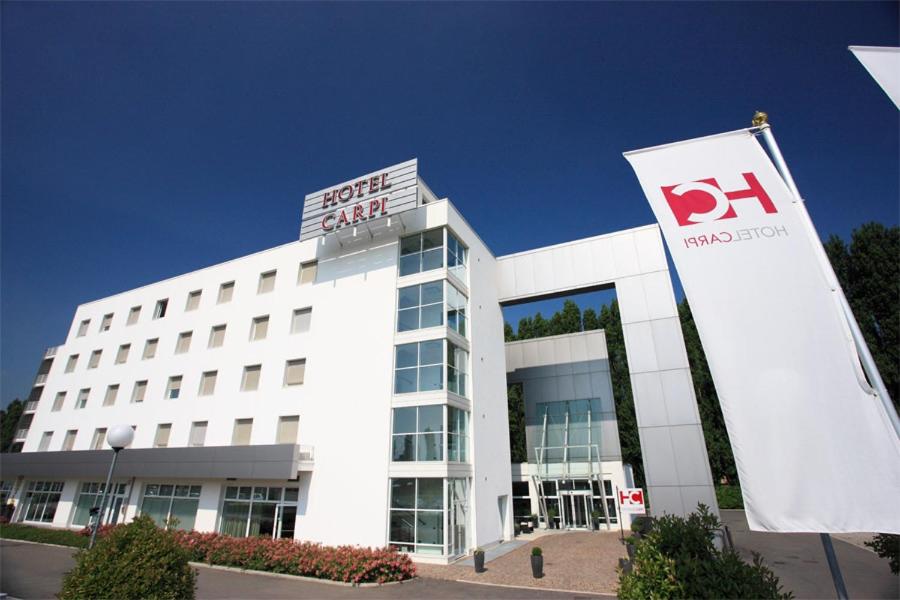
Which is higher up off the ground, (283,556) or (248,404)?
(248,404)

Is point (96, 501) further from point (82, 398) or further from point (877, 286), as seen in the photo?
point (877, 286)

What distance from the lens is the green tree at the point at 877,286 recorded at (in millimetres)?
29062

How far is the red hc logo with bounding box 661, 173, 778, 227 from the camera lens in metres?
6.21

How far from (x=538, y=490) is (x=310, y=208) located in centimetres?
2087

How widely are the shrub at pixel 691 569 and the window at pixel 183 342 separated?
86.0 ft

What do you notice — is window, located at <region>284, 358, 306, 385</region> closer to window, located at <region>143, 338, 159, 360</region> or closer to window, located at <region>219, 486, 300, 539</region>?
window, located at <region>219, 486, 300, 539</region>

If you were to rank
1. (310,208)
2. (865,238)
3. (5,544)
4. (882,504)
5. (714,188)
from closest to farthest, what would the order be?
(882,504), (714,188), (5,544), (310,208), (865,238)

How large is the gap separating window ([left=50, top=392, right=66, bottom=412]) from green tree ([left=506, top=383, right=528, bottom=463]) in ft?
106

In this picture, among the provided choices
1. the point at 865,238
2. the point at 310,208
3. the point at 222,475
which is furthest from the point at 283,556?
the point at 865,238

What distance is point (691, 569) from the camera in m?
5.28

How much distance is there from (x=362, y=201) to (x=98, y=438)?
73.1ft

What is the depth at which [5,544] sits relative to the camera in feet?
68.4

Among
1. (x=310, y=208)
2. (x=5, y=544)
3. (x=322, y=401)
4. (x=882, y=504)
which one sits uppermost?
(x=310, y=208)

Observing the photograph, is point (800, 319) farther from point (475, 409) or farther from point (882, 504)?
point (475, 409)
